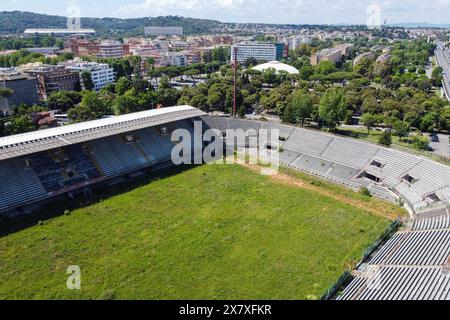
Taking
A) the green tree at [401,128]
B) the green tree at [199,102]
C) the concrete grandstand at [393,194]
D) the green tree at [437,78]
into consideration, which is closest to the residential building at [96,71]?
the green tree at [199,102]

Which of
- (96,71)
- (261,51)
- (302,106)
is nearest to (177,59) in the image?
(261,51)

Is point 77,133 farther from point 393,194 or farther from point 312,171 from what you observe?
point 393,194

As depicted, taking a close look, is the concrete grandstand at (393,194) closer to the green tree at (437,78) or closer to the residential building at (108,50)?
the green tree at (437,78)

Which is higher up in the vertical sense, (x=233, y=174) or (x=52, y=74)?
(x=52, y=74)

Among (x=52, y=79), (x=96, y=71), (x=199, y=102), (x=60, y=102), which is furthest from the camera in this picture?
(x=96, y=71)
